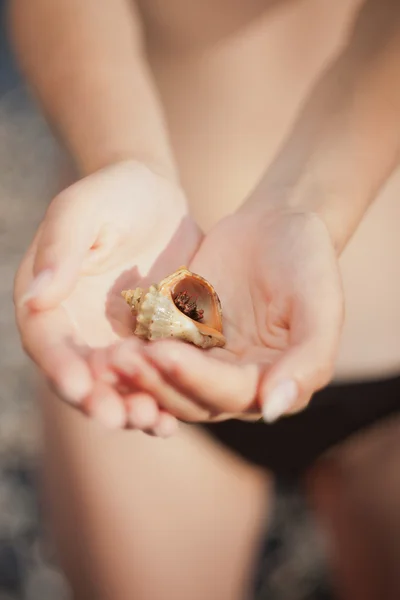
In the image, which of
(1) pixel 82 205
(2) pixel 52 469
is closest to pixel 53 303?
(1) pixel 82 205

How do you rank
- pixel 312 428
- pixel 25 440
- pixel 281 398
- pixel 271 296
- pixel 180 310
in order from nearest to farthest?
pixel 281 398, pixel 271 296, pixel 180 310, pixel 312 428, pixel 25 440

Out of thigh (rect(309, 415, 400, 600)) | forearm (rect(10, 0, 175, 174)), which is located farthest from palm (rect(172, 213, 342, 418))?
thigh (rect(309, 415, 400, 600))

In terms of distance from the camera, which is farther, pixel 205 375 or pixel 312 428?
pixel 312 428

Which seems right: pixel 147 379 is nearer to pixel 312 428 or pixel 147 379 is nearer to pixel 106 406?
pixel 106 406

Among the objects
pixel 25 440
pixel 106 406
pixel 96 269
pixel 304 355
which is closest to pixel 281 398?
pixel 304 355

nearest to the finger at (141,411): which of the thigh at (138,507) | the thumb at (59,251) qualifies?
the thumb at (59,251)

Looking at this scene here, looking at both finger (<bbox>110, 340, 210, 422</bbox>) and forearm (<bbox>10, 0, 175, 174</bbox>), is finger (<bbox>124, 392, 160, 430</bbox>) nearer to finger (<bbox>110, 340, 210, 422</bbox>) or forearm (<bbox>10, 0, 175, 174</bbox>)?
finger (<bbox>110, 340, 210, 422</bbox>)

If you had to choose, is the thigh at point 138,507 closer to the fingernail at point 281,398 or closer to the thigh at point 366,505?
the thigh at point 366,505
